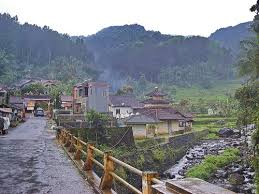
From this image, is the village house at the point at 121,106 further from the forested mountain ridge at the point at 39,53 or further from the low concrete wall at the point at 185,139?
the forested mountain ridge at the point at 39,53

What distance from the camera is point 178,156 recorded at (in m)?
43.2

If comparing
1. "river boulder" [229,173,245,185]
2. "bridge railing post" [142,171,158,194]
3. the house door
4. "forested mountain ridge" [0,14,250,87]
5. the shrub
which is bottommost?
"river boulder" [229,173,245,185]

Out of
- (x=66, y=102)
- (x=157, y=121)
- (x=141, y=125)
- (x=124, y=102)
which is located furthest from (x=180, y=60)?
(x=141, y=125)

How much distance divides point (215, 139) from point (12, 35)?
404 feet

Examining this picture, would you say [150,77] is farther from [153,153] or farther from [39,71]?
[153,153]

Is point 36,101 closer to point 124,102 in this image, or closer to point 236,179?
point 124,102

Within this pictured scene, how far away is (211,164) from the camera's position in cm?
3538

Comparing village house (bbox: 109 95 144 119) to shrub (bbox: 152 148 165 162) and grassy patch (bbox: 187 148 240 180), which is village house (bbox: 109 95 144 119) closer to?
grassy patch (bbox: 187 148 240 180)

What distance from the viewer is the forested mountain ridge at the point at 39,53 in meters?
134

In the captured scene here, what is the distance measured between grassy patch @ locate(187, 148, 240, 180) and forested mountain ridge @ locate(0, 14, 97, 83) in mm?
85785

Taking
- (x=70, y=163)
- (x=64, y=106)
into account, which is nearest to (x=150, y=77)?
(x=64, y=106)

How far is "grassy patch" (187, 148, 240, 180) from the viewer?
31703 millimetres

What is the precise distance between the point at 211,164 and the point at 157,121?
15417mm

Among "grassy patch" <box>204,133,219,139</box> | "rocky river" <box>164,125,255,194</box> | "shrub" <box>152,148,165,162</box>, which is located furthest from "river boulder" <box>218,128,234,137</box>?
"shrub" <box>152,148,165,162</box>
